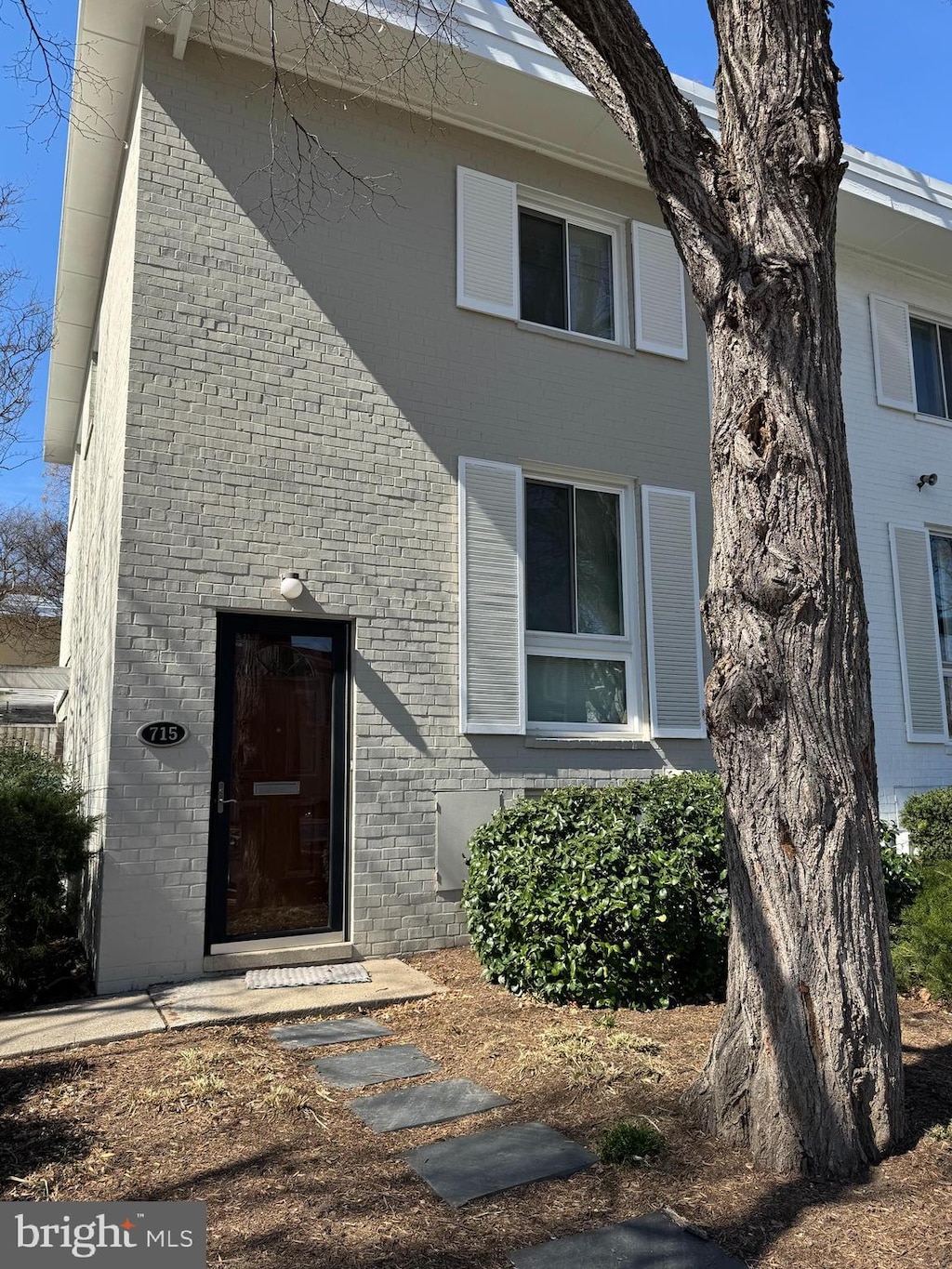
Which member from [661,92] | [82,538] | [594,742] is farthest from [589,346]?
[82,538]

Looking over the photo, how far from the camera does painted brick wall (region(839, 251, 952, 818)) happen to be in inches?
370

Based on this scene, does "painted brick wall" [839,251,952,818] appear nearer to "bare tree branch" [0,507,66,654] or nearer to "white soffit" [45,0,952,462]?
"white soffit" [45,0,952,462]

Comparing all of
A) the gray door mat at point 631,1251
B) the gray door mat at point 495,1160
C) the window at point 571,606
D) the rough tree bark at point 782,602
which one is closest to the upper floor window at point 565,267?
the window at point 571,606

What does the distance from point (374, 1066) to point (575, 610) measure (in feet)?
13.8

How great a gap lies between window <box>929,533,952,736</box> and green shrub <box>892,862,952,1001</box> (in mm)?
4511

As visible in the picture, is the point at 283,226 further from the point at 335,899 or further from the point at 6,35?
the point at 335,899

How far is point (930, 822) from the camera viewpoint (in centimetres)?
877

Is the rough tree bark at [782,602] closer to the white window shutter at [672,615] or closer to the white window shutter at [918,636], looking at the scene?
the white window shutter at [672,615]

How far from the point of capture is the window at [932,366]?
416 inches

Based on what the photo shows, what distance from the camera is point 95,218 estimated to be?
29.3 ft

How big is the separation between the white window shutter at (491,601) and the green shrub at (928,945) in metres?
2.91

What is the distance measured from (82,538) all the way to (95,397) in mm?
1986

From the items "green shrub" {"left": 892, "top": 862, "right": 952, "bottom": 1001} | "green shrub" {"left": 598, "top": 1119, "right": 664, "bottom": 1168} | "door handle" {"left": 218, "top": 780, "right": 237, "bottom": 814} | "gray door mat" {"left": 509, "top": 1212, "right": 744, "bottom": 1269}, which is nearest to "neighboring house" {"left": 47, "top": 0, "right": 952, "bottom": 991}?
"door handle" {"left": 218, "top": 780, "right": 237, "bottom": 814}

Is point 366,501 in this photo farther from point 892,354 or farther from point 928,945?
point 892,354
